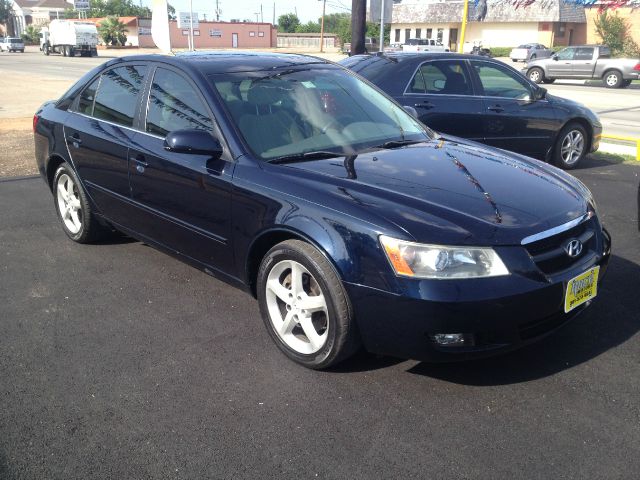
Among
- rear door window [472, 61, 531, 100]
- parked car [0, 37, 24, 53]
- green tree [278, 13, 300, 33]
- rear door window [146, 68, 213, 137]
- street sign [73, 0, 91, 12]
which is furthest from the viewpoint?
green tree [278, 13, 300, 33]

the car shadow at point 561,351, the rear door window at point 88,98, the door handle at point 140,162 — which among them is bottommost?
the car shadow at point 561,351

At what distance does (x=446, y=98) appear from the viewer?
26.7ft

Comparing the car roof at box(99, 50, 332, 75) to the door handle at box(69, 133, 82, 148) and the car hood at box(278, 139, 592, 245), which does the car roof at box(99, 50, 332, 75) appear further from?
the car hood at box(278, 139, 592, 245)

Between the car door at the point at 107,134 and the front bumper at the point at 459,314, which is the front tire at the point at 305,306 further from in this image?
the car door at the point at 107,134

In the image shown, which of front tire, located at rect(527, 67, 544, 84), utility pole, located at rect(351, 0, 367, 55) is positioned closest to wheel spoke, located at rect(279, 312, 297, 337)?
utility pole, located at rect(351, 0, 367, 55)

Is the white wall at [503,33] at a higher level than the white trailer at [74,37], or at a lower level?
higher

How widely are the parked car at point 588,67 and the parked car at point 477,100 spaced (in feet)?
64.5

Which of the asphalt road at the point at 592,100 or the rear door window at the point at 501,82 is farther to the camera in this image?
the asphalt road at the point at 592,100

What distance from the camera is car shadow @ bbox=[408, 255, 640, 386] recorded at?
3510 mm

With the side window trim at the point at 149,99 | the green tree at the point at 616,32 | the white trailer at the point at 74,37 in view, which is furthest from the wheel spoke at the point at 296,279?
the white trailer at the point at 74,37

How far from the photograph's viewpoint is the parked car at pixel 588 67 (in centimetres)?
2580

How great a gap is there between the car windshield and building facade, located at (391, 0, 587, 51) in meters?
52.2

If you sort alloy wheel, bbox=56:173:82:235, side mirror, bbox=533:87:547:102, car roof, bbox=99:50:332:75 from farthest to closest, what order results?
side mirror, bbox=533:87:547:102, alloy wheel, bbox=56:173:82:235, car roof, bbox=99:50:332:75

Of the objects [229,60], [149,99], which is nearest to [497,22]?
[229,60]
